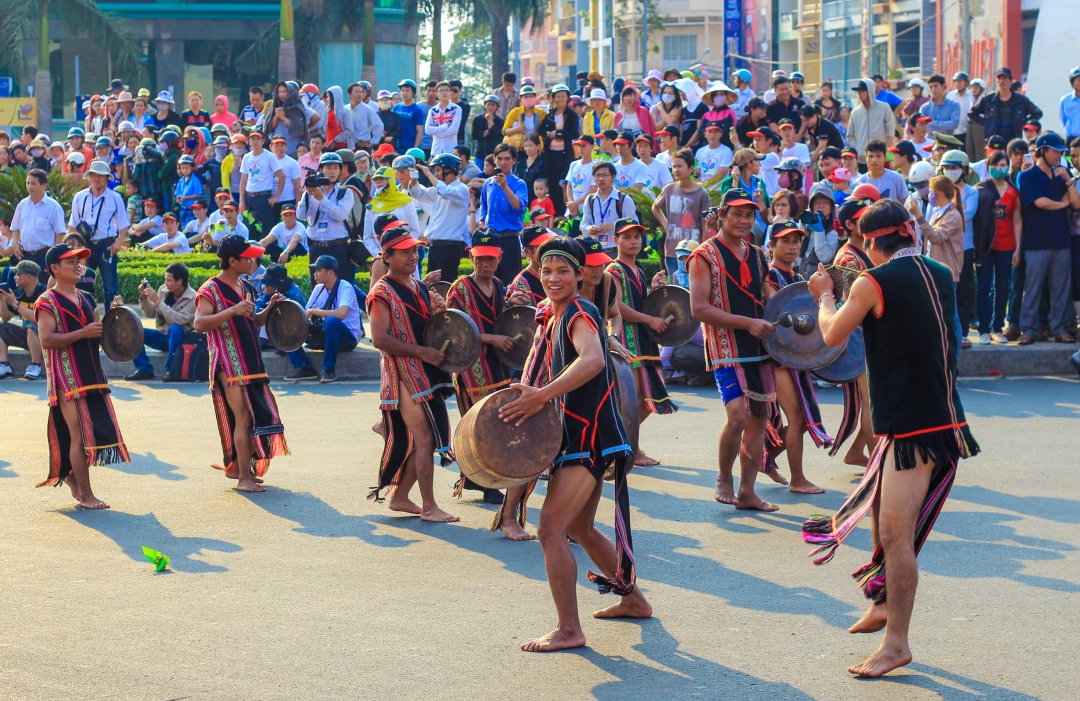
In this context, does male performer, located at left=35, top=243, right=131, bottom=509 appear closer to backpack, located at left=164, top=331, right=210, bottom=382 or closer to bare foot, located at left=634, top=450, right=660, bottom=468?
bare foot, located at left=634, top=450, right=660, bottom=468

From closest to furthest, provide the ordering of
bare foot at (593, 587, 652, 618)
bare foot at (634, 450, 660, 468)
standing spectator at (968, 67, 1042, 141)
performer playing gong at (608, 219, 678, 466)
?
bare foot at (593, 587, 652, 618) < performer playing gong at (608, 219, 678, 466) < bare foot at (634, 450, 660, 468) < standing spectator at (968, 67, 1042, 141)

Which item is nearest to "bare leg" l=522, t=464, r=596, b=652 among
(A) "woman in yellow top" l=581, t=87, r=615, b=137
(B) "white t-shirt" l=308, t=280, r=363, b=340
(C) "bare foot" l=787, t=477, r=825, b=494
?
(C) "bare foot" l=787, t=477, r=825, b=494

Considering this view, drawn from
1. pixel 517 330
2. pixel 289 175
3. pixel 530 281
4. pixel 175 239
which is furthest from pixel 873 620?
pixel 175 239

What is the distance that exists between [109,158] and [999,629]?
61.3 feet

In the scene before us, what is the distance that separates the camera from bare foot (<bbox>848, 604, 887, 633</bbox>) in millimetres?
5891

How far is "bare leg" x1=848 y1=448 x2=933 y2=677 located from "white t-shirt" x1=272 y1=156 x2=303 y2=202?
14.6m

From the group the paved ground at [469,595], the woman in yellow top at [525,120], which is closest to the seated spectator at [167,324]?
the paved ground at [469,595]

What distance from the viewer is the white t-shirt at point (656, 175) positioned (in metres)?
16.3

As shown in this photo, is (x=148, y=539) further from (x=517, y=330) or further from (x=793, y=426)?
(x=793, y=426)

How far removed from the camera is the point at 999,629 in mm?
6059

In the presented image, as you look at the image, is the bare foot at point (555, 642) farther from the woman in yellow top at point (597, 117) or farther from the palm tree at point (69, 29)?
the palm tree at point (69, 29)

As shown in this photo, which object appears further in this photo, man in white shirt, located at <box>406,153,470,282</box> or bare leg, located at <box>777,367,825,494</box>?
man in white shirt, located at <box>406,153,470,282</box>

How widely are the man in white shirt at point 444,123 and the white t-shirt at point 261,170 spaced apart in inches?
103

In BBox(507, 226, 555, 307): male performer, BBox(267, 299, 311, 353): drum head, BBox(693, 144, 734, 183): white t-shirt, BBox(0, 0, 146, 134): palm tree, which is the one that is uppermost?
BBox(0, 0, 146, 134): palm tree
